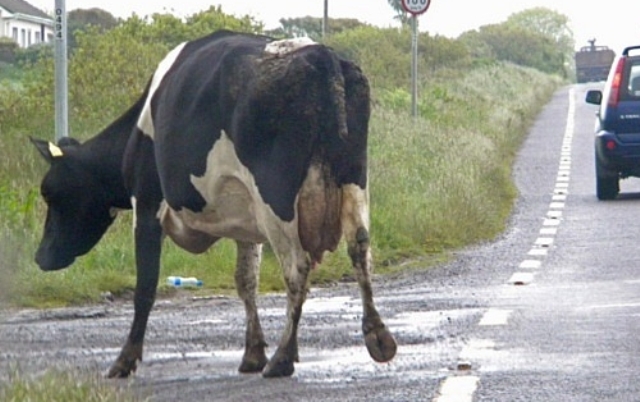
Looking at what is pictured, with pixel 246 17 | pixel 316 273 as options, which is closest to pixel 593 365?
pixel 316 273

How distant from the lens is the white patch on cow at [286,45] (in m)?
9.32

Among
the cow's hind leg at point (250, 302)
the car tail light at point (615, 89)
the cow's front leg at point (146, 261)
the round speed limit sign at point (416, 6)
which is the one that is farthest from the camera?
the round speed limit sign at point (416, 6)

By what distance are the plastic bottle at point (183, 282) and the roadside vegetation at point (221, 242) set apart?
154mm

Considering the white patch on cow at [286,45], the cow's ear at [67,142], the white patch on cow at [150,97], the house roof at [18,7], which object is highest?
the house roof at [18,7]

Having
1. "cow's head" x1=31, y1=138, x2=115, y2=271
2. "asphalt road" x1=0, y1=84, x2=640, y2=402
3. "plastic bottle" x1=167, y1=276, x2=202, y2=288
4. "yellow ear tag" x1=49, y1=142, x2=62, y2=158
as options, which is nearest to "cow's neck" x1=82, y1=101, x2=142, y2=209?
"cow's head" x1=31, y1=138, x2=115, y2=271

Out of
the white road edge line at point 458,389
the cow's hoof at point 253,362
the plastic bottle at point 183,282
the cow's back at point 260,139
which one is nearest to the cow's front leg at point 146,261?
the cow's back at point 260,139

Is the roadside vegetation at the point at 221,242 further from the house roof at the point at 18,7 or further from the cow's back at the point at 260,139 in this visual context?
the house roof at the point at 18,7

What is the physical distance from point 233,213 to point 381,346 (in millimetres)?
1287

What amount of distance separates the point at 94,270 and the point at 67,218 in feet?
10.4

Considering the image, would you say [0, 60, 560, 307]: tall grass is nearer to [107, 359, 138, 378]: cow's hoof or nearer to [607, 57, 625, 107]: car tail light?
[107, 359, 138, 378]: cow's hoof

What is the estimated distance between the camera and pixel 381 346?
8.86m

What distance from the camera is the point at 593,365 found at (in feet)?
29.8

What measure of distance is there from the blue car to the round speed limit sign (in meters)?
4.05

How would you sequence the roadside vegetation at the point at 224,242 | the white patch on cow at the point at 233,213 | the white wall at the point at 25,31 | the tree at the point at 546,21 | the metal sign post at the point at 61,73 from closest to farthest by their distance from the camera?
the white patch on cow at the point at 233,213
the roadside vegetation at the point at 224,242
the metal sign post at the point at 61,73
the white wall at the point at 25,31
the tree at the point at 546,21
